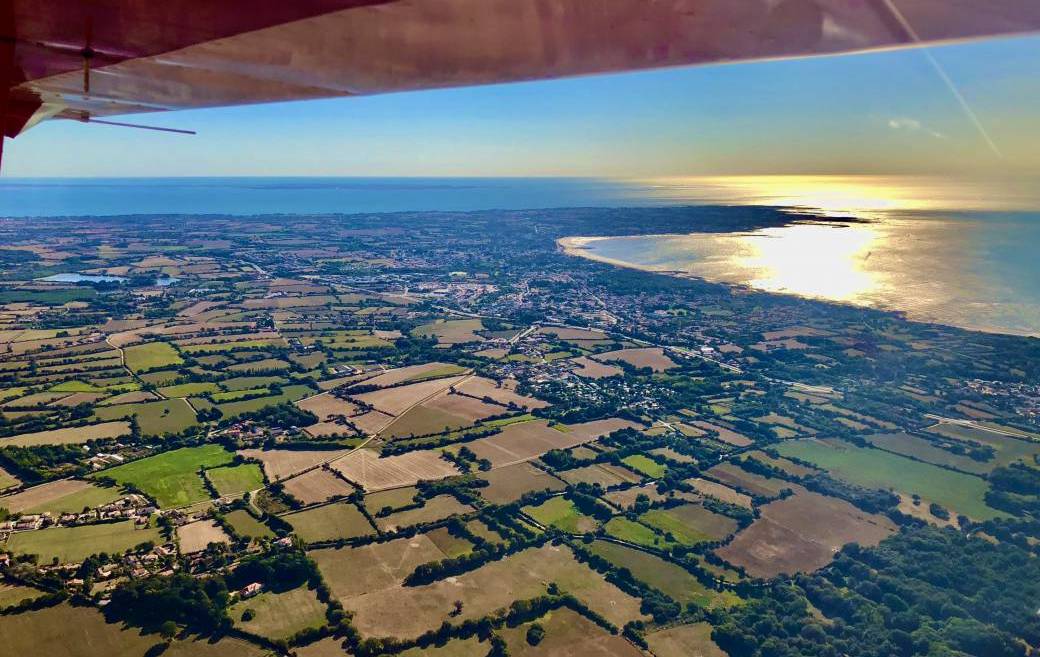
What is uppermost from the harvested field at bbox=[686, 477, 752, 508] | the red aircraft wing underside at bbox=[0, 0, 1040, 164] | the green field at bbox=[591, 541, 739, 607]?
the red aircraft wing underside at bbox=[0, 0, 1040, 164]

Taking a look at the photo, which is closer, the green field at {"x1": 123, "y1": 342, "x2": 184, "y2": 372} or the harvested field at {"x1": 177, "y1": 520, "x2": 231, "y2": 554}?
the harvested field at {"x1": 177, "y1": 520, "x2": 231, "y2": 554}

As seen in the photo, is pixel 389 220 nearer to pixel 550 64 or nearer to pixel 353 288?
pixel 353 288

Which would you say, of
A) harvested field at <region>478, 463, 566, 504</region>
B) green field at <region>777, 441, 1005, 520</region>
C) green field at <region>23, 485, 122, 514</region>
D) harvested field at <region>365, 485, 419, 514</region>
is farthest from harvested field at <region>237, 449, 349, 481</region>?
green field at <region>777, 441, 1005, 520</region>

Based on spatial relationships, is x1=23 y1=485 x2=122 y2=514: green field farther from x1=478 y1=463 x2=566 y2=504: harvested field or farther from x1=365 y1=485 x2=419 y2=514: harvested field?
x1=478 y1=463 x2=566 y2=504: harvested field

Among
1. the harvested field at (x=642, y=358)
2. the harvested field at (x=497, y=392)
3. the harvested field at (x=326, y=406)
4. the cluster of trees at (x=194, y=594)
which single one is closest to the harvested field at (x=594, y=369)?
the harvested field at (x=642, y=358)

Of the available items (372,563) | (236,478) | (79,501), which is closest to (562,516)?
(372,563)

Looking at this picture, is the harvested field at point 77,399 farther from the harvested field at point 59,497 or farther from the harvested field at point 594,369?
the harvested field at point 594,369
